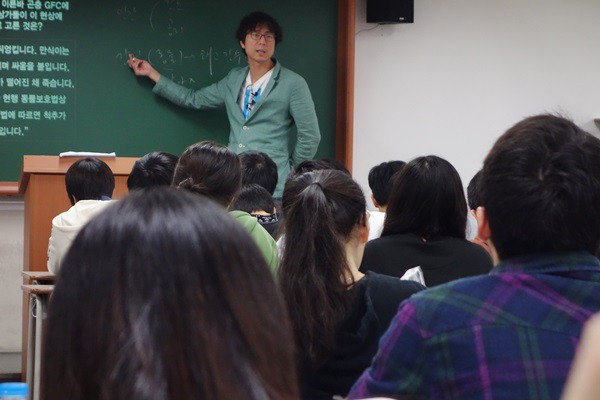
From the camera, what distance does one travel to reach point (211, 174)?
277 centimetres

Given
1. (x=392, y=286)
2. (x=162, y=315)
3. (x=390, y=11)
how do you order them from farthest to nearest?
(x=390, y=11), (x=392, y=286), (x=162, y=315)

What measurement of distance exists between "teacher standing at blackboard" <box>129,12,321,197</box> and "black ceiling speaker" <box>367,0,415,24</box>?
0.67m

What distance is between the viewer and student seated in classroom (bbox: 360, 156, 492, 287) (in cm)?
264

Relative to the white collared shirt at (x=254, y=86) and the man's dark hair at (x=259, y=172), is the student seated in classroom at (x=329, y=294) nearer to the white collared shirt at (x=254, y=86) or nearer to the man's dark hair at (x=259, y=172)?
the man's dark hair at (x=259, y=172)

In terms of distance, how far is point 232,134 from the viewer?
6.05 m

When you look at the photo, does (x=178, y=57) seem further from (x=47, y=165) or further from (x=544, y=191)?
(x=544, y=191)

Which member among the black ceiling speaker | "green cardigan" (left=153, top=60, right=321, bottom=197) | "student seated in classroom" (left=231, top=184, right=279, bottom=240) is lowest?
"student seated in classroom" (left=231, top=184, right=279, bottom=240)

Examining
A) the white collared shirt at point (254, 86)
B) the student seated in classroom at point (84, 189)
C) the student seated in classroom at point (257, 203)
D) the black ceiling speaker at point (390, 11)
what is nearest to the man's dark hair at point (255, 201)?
the student seated in classroom at point (257, 203)

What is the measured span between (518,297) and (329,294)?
0.78 metres

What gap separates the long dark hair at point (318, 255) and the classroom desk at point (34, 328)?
208 cm

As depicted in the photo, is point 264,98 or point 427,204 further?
point 264,98

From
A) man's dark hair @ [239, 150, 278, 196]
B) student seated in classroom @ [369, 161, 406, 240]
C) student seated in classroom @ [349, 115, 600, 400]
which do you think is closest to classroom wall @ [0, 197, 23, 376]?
man's dark hair @ [239, 150, 278, 196]

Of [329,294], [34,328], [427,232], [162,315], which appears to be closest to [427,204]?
[427,232]

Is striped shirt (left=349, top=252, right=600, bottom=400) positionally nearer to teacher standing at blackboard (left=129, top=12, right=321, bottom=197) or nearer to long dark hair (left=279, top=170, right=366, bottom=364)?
long dark hair (left=279, top=170, right=366, bottom=364)
